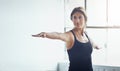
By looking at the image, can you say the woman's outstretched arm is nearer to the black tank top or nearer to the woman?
the woman

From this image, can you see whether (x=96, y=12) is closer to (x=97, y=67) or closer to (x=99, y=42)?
(x=99, y=42)

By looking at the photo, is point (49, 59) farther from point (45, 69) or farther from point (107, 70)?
point (107, 70)

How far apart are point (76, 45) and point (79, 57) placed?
0.43 ft

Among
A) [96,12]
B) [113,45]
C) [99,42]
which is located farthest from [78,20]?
[113,45]

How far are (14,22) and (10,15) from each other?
3.2 inches

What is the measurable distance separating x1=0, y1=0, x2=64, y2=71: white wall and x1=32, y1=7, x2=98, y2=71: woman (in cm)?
5

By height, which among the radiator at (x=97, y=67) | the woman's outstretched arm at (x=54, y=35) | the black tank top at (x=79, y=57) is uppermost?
the woman's outstretched arm at (x=54, y=35)

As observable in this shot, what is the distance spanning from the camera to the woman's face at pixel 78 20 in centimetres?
197

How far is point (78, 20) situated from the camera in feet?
6.50

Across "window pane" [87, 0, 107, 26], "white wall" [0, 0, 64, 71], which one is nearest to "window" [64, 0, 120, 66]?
"window pane" [87, 0, 107, 26]

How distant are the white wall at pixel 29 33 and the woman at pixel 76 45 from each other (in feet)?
0.18

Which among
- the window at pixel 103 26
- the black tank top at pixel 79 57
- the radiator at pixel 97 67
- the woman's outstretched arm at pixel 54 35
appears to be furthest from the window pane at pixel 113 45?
the woman's outstretched arm at pixel 54 35

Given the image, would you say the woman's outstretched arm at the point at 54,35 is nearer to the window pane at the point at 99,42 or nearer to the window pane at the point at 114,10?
the window pane at the point at 99,42

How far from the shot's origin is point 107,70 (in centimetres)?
190
